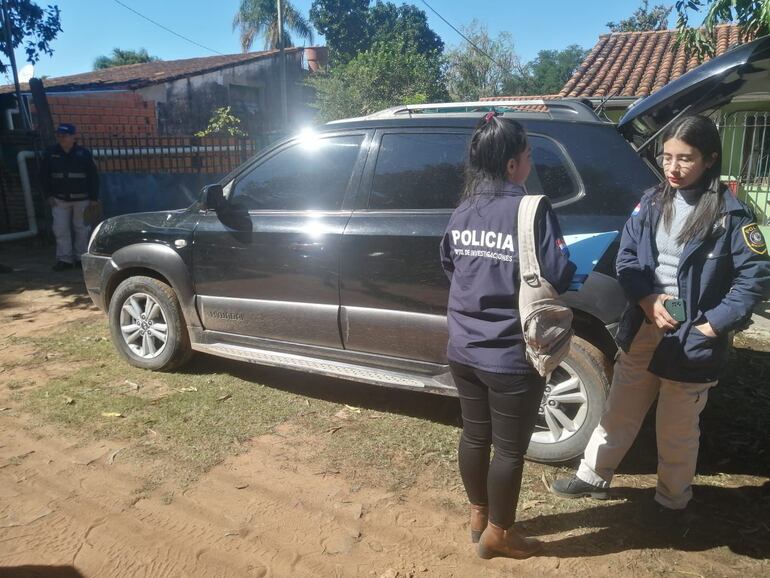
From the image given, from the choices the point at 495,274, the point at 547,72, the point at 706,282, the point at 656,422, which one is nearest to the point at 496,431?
the point at 495,274

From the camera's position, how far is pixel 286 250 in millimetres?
3850

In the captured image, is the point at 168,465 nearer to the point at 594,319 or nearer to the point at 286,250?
the point at 286,250

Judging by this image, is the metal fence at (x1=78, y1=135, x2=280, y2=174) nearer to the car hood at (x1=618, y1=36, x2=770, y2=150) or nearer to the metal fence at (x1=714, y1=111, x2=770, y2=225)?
the metal fence at (x1=714, y1=111, x2=770, y2=225)

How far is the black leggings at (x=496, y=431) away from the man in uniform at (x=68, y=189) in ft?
24.9

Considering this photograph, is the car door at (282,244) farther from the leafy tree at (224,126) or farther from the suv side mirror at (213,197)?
the leafy tree at (224,126)

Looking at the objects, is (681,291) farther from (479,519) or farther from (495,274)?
(479,519)

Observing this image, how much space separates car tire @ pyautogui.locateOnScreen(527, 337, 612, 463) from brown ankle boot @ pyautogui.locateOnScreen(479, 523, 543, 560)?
0.77 metres

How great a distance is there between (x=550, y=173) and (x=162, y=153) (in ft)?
29.7

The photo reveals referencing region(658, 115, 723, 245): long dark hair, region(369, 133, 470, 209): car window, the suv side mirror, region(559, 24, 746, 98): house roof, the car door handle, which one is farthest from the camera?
region(559, 24, 746, 98): house roof

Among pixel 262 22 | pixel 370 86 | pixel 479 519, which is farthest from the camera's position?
pixel 262 22

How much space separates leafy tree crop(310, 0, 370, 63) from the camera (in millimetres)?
46844

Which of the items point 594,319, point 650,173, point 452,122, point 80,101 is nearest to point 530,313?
point 594,319

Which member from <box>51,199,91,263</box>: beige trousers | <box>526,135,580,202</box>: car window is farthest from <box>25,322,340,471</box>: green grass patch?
<box>51,199,91,263</box>: beige trousers

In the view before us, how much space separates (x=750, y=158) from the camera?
8.22 m
